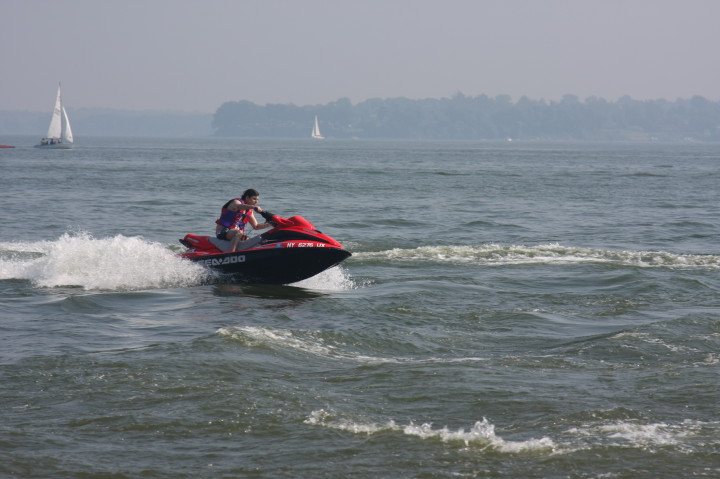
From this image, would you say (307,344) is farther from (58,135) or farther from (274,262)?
(58,135)

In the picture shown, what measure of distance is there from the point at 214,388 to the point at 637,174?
52365mm

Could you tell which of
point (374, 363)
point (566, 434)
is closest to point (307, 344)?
point (374, 363)

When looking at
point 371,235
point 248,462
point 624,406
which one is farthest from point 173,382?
point 371,235

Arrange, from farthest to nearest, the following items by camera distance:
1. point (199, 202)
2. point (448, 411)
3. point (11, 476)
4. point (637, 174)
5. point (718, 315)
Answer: point (637, 174) < point (199, 202) < point (718, 315) < point (448, 411) < point (11, 476)

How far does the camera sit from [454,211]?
30141 millimetres

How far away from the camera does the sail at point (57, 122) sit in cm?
9050

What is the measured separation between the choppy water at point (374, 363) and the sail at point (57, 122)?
242 ft

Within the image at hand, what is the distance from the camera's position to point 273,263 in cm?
1424

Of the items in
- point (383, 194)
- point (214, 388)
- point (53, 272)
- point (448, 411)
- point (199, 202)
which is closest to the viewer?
point (448, 411)

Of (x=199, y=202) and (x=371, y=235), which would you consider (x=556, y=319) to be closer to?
(x=371, y=235)

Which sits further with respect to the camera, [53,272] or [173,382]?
[53,272]

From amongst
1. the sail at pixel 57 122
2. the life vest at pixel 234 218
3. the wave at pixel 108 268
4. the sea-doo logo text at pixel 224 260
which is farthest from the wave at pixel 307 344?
the sail at pixel 57 122

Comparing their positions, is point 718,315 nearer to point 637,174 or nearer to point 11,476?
point 11,476

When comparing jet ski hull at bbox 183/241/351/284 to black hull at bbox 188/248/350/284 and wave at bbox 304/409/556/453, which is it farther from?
wave at bbox 304/409/556/453
